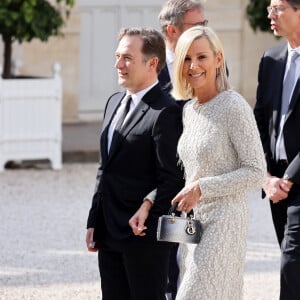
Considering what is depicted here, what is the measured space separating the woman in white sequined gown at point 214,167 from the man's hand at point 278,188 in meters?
0.74

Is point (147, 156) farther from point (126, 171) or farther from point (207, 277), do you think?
point (207, 277)

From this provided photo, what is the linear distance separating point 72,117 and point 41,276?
8.09 meters

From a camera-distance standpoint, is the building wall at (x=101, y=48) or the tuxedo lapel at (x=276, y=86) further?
the building wall at (x=101, y=48)

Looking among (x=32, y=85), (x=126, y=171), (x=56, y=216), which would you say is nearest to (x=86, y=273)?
(x=56, y=216)

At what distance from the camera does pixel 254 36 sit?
16938mm

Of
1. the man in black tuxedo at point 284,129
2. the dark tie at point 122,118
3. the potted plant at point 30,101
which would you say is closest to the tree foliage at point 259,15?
the potted plant at point 30,101

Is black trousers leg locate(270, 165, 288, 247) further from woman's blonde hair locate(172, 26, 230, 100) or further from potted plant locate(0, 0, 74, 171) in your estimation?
potted plant locate(0, 0, 74, 171)

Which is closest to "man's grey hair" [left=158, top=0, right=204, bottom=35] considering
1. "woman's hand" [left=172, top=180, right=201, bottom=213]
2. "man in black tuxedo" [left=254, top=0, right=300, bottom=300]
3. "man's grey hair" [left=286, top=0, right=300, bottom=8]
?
"man in black tuxedo" [left=254, top=0, right=300, bottom=300]

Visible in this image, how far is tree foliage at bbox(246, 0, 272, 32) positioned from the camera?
14875mm

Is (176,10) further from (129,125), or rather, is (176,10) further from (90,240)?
(90,240)

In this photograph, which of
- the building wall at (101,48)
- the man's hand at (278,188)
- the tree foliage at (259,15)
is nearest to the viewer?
the man's hand at (278,188)

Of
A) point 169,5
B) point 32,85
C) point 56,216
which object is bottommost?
point 56,216

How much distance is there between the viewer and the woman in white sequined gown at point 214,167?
4.88m

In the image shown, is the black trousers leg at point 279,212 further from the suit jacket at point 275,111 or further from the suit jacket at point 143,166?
the suit jacket at point 143,166
